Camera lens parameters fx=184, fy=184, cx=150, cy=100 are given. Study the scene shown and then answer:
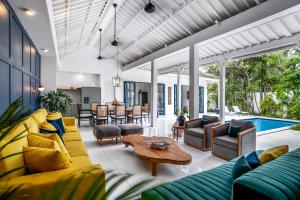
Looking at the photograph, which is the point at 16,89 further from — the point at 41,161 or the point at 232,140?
the point at 232,140

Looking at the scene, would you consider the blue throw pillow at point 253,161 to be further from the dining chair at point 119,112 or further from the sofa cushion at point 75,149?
the dining chair at point 119,112

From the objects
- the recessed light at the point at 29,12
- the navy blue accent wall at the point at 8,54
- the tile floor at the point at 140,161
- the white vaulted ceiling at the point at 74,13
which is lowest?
the tile floor at the point at 140,161

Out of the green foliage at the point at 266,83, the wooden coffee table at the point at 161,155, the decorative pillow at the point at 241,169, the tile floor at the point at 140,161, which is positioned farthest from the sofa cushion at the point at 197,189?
the green foliage at the point at 266,83

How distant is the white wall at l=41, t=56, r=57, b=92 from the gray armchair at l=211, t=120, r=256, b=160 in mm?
6014

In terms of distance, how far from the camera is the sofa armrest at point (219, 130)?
12.8ft

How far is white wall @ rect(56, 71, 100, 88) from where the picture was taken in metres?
9.62

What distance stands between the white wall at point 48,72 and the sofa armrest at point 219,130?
5925 millimetres

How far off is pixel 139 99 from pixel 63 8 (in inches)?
374

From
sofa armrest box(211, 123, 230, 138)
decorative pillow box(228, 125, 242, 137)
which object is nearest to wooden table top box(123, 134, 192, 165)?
sofa armrest box(211, 123, 230, 138)

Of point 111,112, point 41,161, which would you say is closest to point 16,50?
point 41,161

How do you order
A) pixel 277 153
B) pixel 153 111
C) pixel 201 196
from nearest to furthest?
pixel 201 196 < pixel 277 153 < pixel 153 111

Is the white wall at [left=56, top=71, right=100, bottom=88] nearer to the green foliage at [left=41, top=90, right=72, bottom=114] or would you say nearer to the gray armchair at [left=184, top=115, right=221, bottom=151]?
the green foliage at [left=41, top=90, right=72, bottom=114]

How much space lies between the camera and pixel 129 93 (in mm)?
11133

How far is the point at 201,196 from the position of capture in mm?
1510
